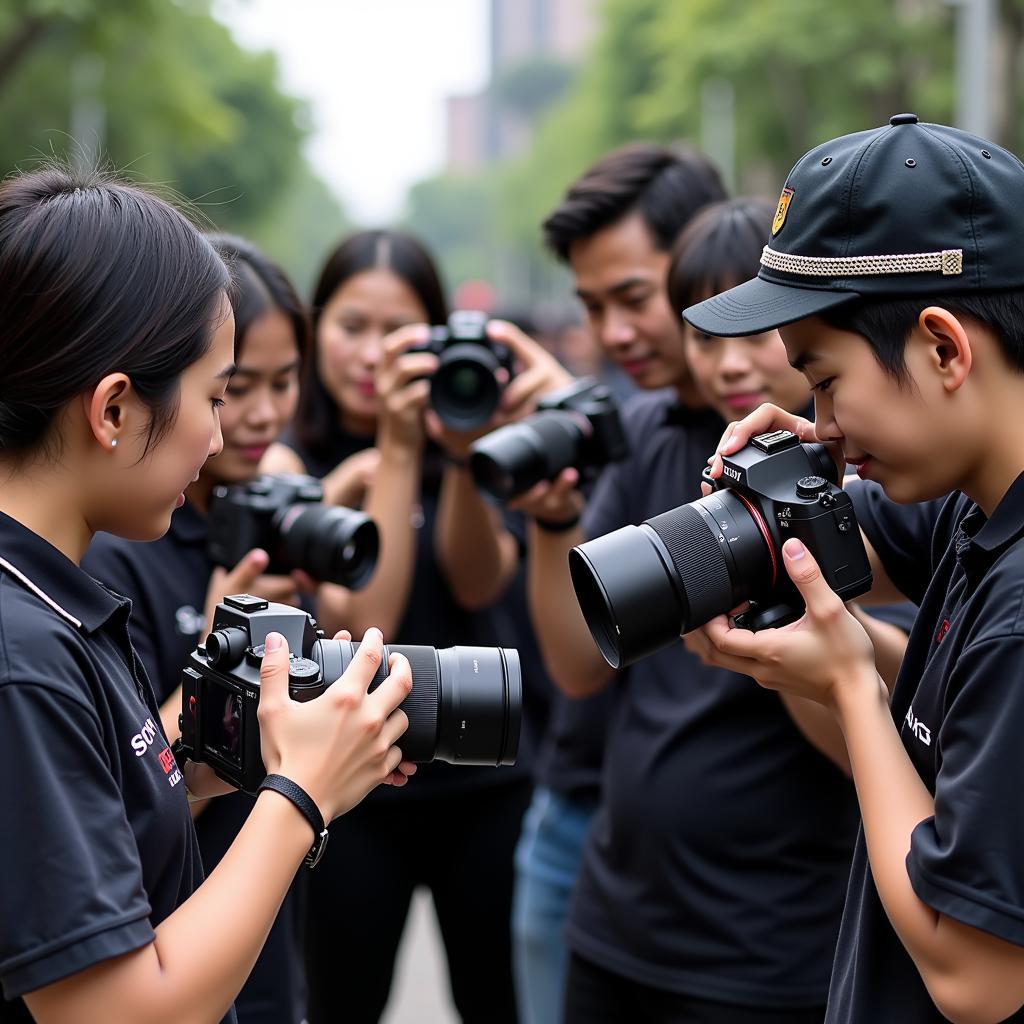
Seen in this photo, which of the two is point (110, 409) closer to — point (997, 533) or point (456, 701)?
point (456, 701)

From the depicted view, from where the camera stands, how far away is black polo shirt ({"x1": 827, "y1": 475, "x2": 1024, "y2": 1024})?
1.47m

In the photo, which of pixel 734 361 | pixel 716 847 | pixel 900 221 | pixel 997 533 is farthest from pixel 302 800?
pixel 734 361

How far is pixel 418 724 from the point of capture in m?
1.91

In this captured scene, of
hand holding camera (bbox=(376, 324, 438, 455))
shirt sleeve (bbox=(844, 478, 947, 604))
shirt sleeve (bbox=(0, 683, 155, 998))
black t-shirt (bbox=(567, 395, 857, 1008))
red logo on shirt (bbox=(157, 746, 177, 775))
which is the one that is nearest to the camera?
shirt sleeve (bbox=(0, 683, 155, 998))

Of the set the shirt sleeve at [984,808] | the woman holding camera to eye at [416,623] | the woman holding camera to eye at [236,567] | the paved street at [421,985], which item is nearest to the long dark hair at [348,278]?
the woman holding camera to eye at [416,623]

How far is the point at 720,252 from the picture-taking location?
2.79 m

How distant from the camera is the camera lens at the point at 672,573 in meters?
1.92

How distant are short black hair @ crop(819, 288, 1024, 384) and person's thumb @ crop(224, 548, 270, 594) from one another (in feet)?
4.39

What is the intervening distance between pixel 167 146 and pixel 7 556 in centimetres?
2351

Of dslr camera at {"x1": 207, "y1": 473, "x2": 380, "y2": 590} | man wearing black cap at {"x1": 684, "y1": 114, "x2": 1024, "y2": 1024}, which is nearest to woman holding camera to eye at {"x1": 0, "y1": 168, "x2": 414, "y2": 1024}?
man wearing black cap at {"x1": 684, "y1": 114, "x2": 1024, "y2": 1024}

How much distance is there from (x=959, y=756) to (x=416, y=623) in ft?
6.93

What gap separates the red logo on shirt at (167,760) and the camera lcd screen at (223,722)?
0.29 ft

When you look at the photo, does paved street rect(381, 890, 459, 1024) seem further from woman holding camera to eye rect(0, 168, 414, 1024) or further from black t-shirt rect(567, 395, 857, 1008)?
woman holding camera to eye rect(0, 168, 414, 1024)

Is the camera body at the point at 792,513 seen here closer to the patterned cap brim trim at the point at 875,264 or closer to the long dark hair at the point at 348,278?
the patterned cap brim trim at the point at 875,264
